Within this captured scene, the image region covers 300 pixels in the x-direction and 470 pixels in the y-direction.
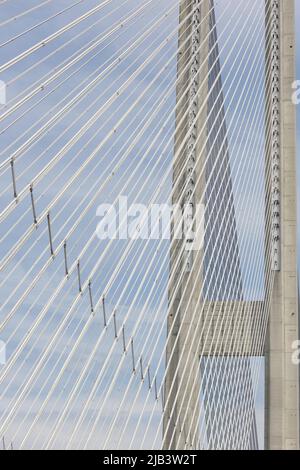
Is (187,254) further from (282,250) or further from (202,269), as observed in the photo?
(282,250)

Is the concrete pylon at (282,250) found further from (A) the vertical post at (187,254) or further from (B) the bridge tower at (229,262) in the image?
(A) the vertical post at (187,254)

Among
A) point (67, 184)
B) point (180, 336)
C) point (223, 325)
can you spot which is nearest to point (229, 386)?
point (223, 325)

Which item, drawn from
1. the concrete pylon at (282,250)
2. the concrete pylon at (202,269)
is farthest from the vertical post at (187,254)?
the concrete pylon at (282,250)

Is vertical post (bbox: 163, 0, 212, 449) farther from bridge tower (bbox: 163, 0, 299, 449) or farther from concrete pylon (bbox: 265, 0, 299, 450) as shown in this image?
concrete pylon (bbox: 265, 0, 299, 450)

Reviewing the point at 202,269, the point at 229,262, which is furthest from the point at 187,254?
the point at 229,262

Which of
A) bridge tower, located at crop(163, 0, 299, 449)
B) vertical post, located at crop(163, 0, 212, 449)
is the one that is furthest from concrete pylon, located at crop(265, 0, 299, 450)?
vertical post, located at crop(163, 0, 212, 449)

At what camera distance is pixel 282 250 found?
1503cm

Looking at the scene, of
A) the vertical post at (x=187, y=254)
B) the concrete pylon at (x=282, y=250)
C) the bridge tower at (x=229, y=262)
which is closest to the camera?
the vertical post at (x=187, y=254)

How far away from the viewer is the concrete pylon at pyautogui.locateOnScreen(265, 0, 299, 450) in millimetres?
14117

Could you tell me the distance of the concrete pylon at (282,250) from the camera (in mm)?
14117

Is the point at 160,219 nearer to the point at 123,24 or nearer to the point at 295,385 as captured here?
the point at 123,24

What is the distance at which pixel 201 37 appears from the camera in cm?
1283

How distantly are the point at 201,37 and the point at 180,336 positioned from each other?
400 cm

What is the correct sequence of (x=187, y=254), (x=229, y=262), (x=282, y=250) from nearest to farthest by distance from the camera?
1. (x=187, y=254)
2. (x=229, y=262)
3. (x=282, y=250)
